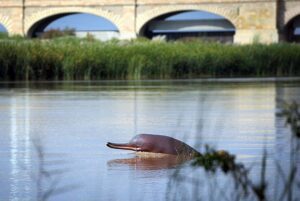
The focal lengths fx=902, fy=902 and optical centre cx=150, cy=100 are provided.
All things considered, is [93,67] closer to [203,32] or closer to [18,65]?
[18,65]

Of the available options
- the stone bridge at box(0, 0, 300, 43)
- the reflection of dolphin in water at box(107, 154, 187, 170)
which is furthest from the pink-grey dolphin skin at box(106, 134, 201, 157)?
the stone bridge at box(0, 0, 300, 43)

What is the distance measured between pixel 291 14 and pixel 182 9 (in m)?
5.91

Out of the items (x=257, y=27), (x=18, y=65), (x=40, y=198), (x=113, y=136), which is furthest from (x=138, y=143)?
(x=257, y=27)

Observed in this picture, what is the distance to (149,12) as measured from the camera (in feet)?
162

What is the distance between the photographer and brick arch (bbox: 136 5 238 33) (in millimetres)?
47688

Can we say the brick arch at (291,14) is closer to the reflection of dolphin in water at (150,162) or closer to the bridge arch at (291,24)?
the bridge arch at (291,24)

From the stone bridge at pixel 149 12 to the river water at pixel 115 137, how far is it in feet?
107

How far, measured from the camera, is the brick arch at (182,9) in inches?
1877

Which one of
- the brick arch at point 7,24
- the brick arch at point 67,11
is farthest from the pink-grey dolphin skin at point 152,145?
the brick arch at point 7,24

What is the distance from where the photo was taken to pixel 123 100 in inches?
502

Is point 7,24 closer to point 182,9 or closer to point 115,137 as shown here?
point 182,9

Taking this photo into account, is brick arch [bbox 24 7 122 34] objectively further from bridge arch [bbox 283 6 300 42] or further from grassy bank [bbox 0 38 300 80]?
grassy bank [bbox 0 38 300 80]

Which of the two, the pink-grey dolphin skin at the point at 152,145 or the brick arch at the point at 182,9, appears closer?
the pink-grey dolphin skin at the point at 152,145

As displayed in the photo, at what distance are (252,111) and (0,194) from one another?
6.07m
